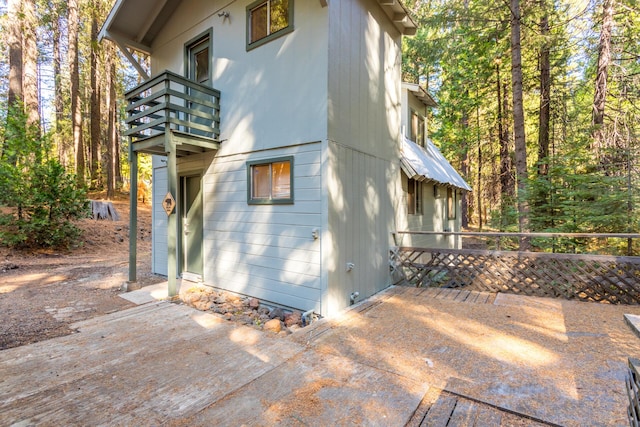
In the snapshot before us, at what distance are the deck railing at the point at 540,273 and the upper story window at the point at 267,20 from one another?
13.5 ft

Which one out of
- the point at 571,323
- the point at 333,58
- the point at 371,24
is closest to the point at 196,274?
the point at 333,58

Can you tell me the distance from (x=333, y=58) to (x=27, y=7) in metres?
11.8

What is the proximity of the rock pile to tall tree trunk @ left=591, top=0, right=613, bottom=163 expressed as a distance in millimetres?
7594

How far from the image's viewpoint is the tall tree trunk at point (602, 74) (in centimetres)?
705

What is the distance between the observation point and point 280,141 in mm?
4676

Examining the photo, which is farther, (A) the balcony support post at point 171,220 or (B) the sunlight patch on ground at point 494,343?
(A) the balcony support post at point 171,220

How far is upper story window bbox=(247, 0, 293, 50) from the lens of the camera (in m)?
4.69

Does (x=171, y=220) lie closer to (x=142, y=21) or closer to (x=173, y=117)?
(x=173, y=117)

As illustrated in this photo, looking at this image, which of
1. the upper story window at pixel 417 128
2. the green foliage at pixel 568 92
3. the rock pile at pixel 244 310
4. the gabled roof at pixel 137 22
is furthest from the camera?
the upper story window at pixel 417 128

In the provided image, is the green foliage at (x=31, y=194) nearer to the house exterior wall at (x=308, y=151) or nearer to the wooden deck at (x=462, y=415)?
the house exterior wall at (x=308, y=151)

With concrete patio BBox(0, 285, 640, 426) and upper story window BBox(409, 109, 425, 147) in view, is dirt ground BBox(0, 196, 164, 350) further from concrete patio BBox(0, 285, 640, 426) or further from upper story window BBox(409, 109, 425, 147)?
upper story window BBox(409, 109, 425, 147)

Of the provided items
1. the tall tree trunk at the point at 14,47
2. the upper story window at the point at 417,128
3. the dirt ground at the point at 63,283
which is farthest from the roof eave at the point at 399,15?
the tall tree trunk at the point at 14,47

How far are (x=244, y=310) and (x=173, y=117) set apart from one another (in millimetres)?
3364

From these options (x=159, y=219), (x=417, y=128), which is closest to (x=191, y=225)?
(x=159, y=219)
